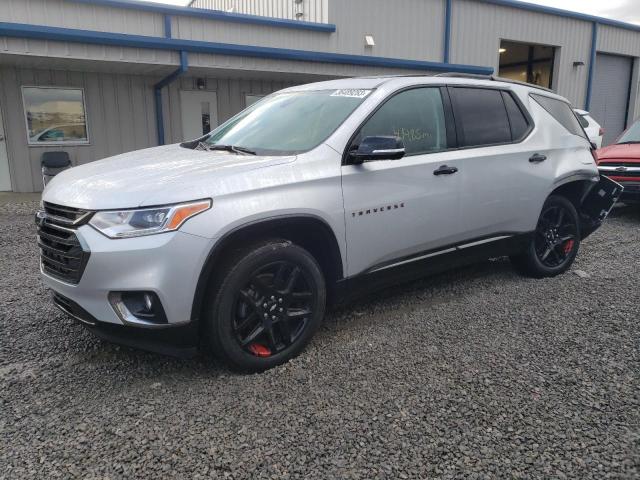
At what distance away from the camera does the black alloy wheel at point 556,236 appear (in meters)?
4.88

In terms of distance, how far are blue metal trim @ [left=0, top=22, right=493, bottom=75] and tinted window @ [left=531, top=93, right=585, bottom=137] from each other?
7.53 m

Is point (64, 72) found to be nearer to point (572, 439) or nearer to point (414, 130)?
point (414, 130)

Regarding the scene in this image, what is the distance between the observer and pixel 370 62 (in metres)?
12.8

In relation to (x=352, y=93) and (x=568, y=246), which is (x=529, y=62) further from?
(x=352, y=93)

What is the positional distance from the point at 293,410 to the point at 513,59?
78.8ft

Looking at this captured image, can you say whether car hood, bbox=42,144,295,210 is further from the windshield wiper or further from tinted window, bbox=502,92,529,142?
tinted window, bbox=502,92,529,142

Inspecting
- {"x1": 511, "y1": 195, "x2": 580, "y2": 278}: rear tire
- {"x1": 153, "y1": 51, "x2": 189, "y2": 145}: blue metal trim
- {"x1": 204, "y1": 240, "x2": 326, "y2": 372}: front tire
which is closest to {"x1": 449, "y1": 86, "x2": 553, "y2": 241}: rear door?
{"x1": 511, "y1": 195, "x2": 580, "y2": 278}: rear tire

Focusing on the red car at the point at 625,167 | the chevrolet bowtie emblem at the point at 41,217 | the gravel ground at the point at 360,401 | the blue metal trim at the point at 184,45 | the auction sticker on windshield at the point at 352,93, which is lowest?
the gravel ground at the point at 360,401

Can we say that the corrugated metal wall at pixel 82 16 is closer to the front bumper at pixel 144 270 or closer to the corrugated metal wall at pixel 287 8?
the corrugated metal wall at pixel 287 8

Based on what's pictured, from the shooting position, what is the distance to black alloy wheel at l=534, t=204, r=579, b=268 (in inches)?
192

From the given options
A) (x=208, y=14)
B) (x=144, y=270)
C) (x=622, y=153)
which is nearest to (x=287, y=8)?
(x=208, y=14)

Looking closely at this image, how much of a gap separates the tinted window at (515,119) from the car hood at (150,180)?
2319 millimetres

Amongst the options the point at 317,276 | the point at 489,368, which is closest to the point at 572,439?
the point at 489,368

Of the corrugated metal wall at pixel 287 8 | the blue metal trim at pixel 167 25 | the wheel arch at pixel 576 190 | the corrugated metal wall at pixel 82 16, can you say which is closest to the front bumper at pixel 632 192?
the wheel arch at pixel 576 190
